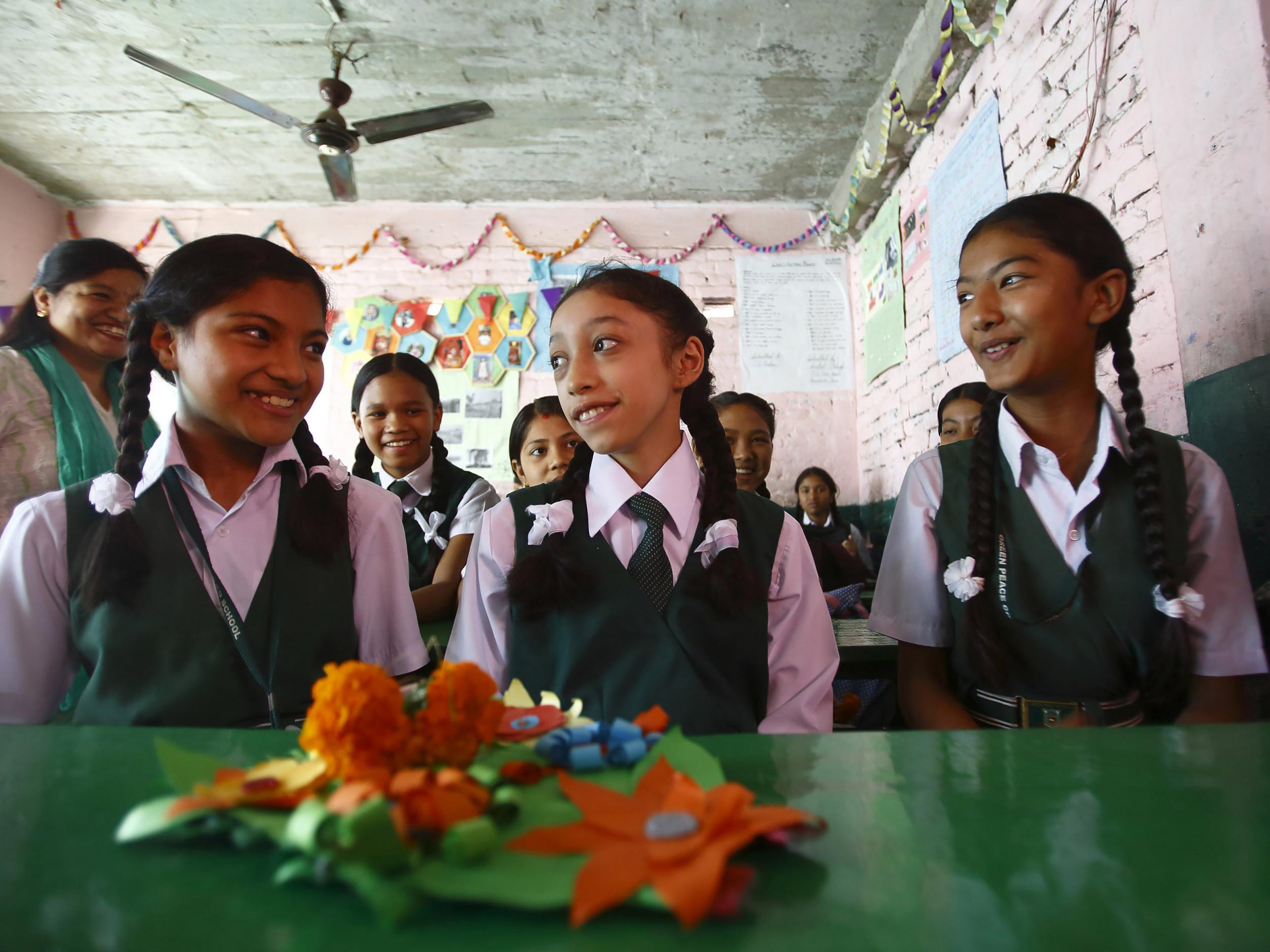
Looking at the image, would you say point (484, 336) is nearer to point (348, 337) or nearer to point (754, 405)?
point (348, 337)

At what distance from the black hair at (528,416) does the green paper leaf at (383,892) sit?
2200 mm

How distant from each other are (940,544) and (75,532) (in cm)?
127

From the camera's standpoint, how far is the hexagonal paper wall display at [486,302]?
4965 millimetres

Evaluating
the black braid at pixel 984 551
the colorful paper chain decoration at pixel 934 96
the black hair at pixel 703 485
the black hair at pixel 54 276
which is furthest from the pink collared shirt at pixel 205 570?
the colorful paper chain decoration at pixel 934 96

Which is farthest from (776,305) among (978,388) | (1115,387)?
(1115,387)

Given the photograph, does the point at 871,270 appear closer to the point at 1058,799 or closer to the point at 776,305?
the point at 776,305

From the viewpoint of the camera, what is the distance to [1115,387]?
6.88 feet

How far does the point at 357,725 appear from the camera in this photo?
0.40 metres

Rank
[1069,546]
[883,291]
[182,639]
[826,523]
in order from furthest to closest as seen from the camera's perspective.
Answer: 1. [826,523]
2. [883,291]
3. [1069,546]
4. [182,639]

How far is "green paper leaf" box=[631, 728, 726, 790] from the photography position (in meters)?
0.45

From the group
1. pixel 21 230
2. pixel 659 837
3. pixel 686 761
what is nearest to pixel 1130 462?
pixel 686 761

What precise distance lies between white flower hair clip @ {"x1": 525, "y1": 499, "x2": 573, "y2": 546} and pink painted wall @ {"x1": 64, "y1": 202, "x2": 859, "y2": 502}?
3.88 meters

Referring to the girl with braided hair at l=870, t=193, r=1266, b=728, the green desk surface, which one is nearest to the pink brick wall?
the girl with braided hair at l=870, t=193, r=1266, b=728

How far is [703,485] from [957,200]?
Answer: 268 centimetres
